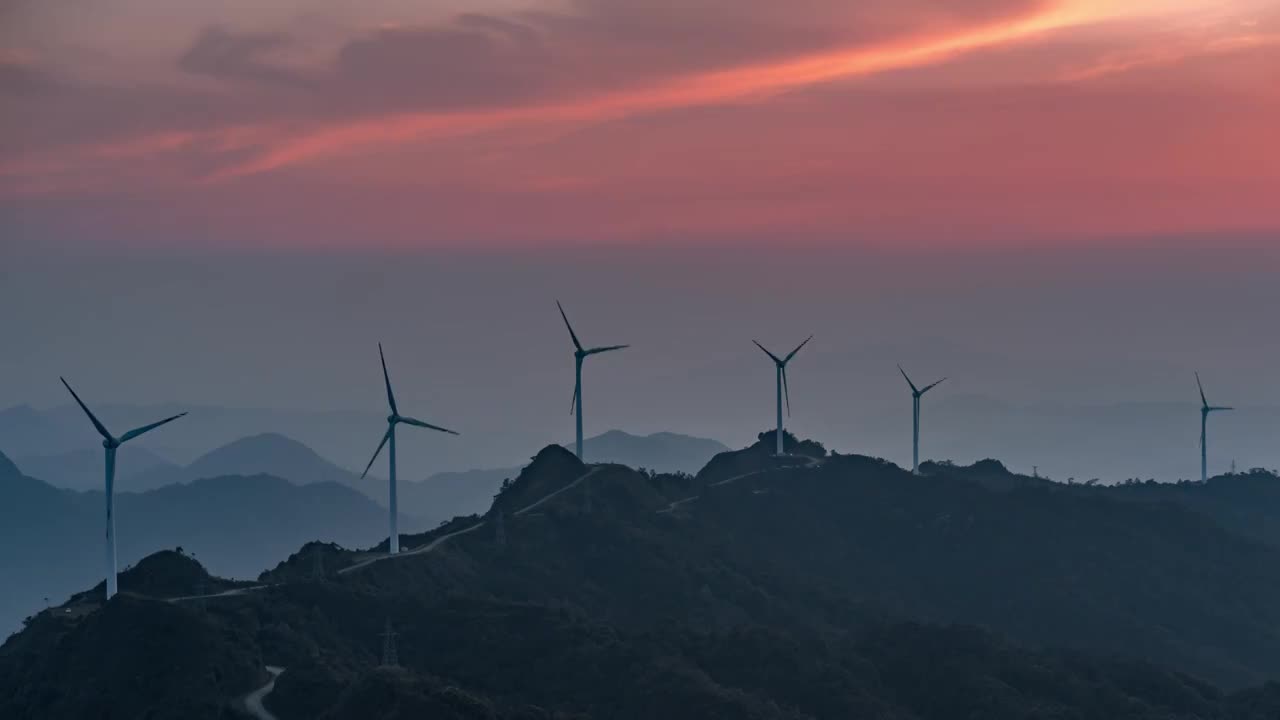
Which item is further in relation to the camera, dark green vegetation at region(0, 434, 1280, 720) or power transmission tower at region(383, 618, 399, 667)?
dark green vegetation at region(0, 434, 1280, 720)

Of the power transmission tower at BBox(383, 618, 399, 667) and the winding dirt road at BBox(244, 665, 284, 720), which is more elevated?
the power transmission tower at BBox(383, 618, 399, 667)

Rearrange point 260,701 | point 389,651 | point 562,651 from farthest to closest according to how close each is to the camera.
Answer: point 562,651
point 389,651
point 260,701

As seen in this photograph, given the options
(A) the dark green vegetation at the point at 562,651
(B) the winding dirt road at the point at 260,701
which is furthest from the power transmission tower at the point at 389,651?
(B) the winding dirt road at the point at 260,701

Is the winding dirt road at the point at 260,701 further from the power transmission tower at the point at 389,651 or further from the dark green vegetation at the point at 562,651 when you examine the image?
the power transmission tower at the point at 389,651

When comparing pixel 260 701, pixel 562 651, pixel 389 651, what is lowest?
pixel 260 701

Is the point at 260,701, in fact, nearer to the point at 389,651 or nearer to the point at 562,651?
the point at 389,651

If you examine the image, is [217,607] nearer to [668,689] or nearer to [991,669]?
[668,689]

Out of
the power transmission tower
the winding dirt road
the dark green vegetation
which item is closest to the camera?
the winding dirt road

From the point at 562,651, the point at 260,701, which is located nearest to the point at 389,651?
the point at 260,701

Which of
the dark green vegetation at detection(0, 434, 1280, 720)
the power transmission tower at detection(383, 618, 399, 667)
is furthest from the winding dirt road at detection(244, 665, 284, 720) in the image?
the power transmission tower at detection(383, 618, 399, 667)

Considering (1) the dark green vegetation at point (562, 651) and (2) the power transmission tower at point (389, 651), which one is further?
(1) the dark green vegetation at point (562, 651)

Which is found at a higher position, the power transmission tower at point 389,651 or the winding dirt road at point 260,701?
the power transmission tower at point 389,651

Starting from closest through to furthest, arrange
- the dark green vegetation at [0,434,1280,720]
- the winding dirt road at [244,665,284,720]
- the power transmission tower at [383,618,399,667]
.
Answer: the winding dirt road at [244,665,284,720] < the power transmission tower at [383,618,399,667] < the dark green vegetation at [0,434,1280,720]

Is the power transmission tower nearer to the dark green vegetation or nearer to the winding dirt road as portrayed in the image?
the dark green vegetation
